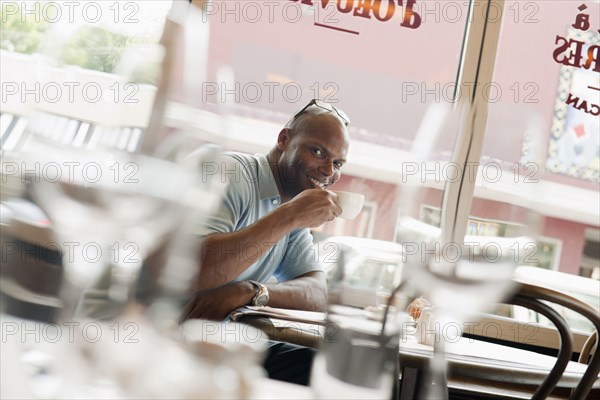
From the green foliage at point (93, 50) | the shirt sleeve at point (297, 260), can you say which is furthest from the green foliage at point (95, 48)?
the shirt sleeve at point (297, 260)

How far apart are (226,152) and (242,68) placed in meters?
3.56

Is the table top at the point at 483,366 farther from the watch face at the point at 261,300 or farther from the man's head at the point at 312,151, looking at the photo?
the man's head at the point at 312,151

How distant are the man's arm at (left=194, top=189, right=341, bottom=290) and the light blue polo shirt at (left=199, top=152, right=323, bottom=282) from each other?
11 centimetres

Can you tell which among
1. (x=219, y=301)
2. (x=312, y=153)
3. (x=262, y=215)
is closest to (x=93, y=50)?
(x=219, y=301)

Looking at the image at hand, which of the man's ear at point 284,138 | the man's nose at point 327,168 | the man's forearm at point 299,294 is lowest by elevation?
the man's forearm at point 299,294

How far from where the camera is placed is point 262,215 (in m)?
2.13

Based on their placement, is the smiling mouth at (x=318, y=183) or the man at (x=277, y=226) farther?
the smiling mouth at (x=318, y=183)

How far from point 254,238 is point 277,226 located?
66 millimetres

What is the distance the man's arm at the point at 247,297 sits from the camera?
1.63m

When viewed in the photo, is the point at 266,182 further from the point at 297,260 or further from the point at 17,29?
the point at 17,29

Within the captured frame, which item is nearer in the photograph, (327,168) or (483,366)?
(483,366)

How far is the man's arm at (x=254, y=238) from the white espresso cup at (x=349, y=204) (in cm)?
3

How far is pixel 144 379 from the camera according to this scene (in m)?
0.32

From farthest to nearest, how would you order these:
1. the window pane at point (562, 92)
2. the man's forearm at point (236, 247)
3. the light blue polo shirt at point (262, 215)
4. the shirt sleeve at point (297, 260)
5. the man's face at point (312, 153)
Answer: the window pane at point (562, 92)
the man's face at point (312, 153)
the shirt sleeve at point (297, 260)
the light blue polo shirt at point (262, 215)
the man's forearm at point (236, 247)
